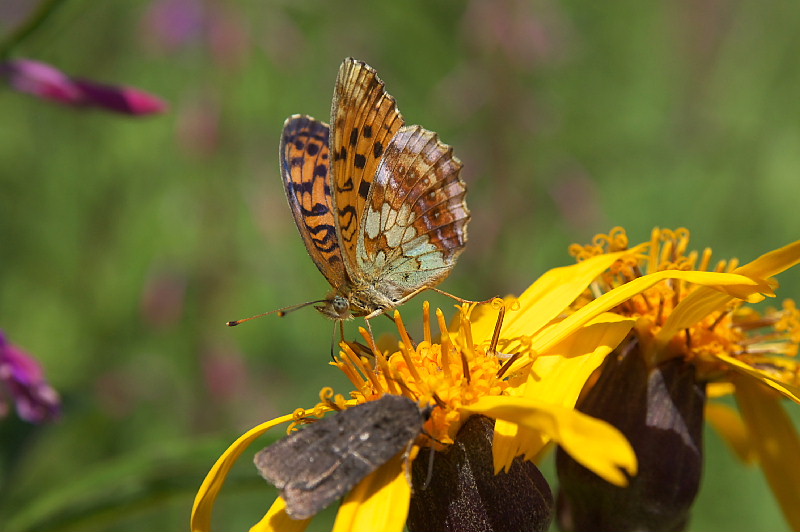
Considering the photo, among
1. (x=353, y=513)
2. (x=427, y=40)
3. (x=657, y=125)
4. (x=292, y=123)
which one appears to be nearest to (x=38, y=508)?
(x=353, y=513)

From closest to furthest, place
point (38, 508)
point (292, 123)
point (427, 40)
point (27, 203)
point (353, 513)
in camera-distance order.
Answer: point (353, 513) < point (38, 508) < point (292, 123) < point (27, 203) < point (427, 40)

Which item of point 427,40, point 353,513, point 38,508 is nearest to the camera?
point 353,513

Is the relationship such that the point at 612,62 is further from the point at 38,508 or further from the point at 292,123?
the point at 38,508

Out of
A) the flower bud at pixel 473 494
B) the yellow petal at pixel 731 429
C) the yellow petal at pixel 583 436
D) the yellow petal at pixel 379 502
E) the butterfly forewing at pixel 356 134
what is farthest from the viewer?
the yellow petal at pixel 731 429

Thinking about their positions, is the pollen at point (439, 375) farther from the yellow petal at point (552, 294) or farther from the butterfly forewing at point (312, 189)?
the butterfly forewing at point (312, 189)

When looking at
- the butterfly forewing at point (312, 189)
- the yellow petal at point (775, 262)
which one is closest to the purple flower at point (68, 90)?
the butterfly forewing at point (312, 189)

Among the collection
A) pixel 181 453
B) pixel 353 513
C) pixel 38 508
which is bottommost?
pixel 38 508

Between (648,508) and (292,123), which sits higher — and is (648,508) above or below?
below
